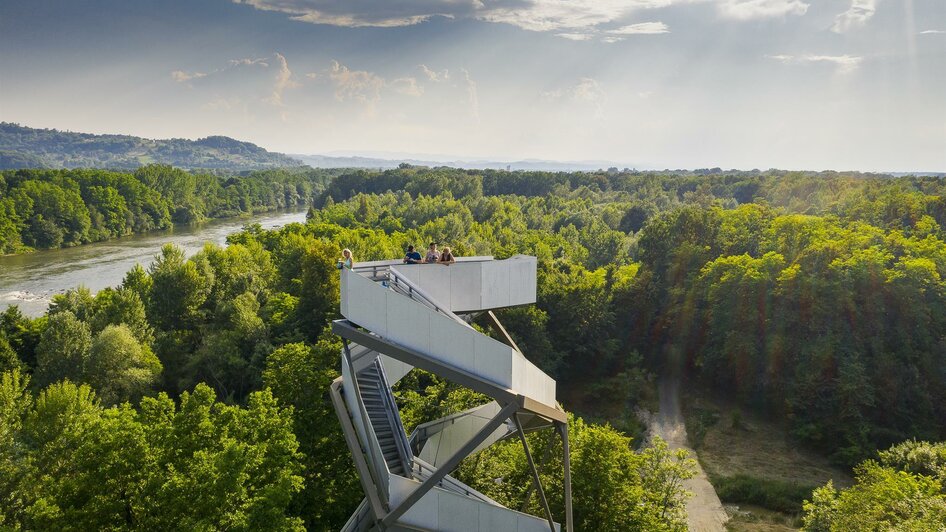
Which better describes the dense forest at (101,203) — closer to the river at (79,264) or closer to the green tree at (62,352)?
the river at (79,264)

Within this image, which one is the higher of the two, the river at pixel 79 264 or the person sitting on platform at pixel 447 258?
the person sitting on platform at pixel 447 258

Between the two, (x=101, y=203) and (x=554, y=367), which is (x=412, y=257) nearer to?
(x=554, y=367)

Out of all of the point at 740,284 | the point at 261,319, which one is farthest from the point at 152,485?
the point at 740,284

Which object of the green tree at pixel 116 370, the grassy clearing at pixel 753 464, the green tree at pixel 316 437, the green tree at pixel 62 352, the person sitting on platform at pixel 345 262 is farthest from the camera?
the green tree at pixel 62 352

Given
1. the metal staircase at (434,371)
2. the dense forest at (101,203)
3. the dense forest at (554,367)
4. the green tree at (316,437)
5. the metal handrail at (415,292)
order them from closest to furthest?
the metal staircase at (434,371), the metal handrail at (415,292), the dense forest at (554,367), the green tree at (316,437), the dense forest at (101,203)

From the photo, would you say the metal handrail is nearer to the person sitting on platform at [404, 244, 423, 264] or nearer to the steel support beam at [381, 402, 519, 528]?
the person sitting on platform at [404, 244, 423, 264]

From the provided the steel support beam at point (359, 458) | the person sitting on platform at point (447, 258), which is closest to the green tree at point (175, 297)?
the steel support beam at point (359, 458)

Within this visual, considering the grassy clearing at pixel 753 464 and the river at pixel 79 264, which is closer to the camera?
the grassy clearing at pixel 753 464
